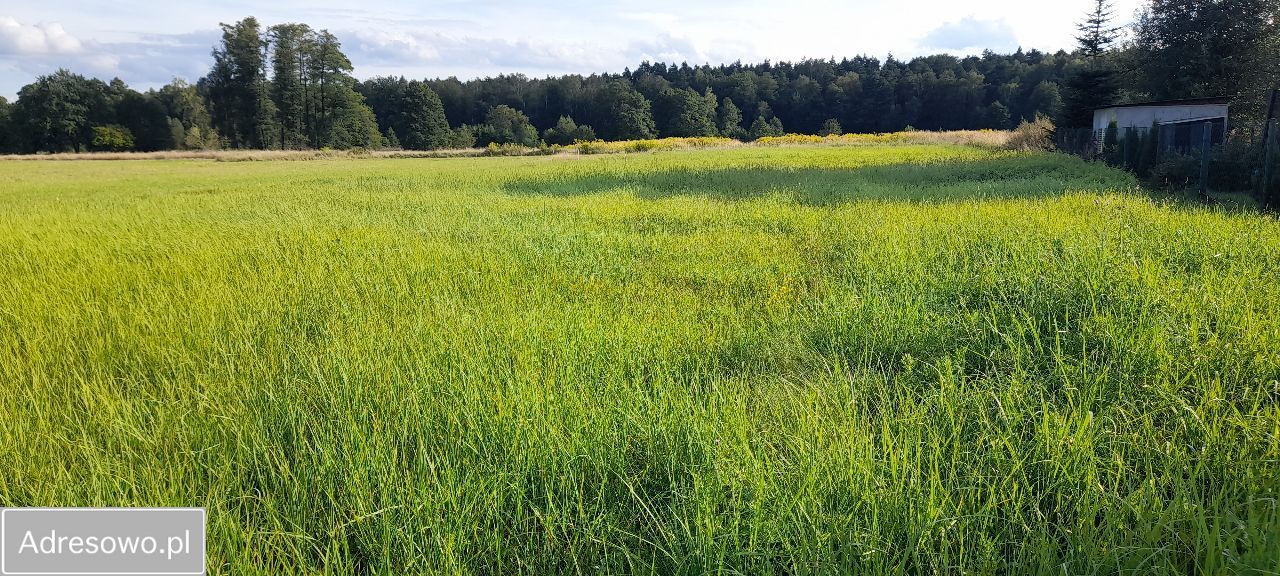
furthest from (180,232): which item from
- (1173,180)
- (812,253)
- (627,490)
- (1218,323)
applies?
(1173,180)

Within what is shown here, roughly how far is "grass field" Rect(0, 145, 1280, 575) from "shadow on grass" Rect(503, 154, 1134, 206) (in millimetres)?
5125

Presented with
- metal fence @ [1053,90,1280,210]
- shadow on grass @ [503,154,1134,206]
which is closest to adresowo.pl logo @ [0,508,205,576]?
shadow on grass @ [503,154,1134,206]

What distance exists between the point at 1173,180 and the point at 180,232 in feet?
56.3

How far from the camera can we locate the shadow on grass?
453 inches

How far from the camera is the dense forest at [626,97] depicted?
30859 mm

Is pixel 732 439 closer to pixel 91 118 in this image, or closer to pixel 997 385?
pixel 997 385

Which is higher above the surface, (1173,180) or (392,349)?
(1173,180)

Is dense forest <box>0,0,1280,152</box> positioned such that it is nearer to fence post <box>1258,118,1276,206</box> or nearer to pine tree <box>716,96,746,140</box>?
pine tree <box>716,96,746,140</box>

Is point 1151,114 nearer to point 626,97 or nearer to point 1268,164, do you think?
point 1268,164

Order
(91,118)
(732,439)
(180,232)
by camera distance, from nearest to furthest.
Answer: (732,439) → (180,232) → (91,118)

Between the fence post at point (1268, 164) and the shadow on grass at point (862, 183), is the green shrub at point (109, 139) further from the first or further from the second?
the fence post at point (1268, 164)

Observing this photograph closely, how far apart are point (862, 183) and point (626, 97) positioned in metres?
83.7

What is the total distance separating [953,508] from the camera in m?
2.12

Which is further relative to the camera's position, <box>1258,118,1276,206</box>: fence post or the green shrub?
the green shrub
